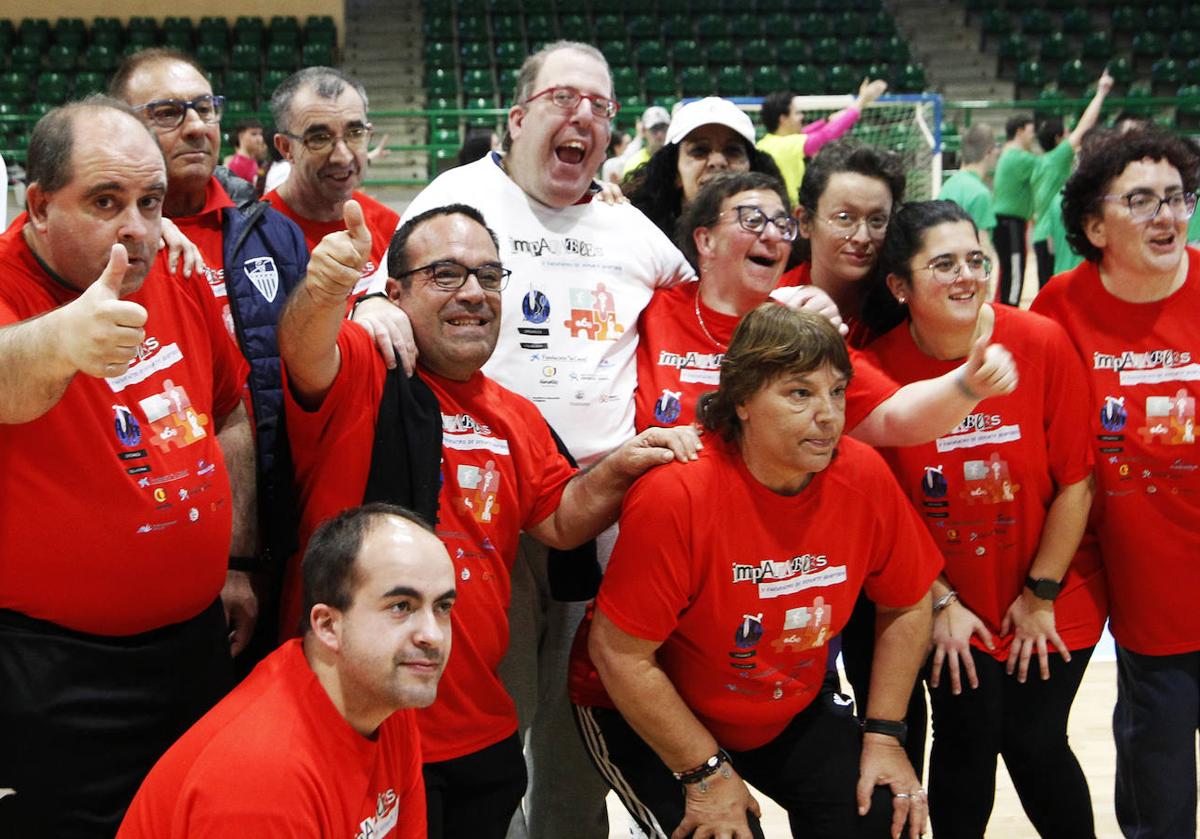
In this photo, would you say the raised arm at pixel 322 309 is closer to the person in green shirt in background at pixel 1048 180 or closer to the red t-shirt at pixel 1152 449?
the red t-shirt at pixel 1152 449

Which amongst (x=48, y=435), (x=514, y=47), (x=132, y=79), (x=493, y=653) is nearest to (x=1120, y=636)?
(x=493, y=653)

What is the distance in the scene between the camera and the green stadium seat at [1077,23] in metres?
16.4

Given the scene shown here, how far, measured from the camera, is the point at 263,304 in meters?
2.84

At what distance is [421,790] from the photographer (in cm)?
237

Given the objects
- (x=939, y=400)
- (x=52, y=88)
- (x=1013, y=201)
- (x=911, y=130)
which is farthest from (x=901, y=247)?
(x=52, y=88)

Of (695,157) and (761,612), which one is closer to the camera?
(761,612)

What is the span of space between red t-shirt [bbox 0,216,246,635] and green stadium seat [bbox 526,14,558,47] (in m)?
14.9

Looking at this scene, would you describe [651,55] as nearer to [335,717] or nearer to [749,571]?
[749,571]

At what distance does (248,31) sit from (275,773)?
1588 cm

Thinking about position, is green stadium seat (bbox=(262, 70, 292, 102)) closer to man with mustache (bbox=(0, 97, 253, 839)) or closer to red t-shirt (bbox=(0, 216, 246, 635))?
red t-shirt (bbox=(0, 216, 246, 635))

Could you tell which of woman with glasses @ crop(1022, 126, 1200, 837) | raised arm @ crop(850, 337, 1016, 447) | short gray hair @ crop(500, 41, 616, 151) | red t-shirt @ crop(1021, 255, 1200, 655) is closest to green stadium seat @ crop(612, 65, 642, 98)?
short gray hair @ crop(500, 41, 616, 151)

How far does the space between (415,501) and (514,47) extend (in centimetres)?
1469

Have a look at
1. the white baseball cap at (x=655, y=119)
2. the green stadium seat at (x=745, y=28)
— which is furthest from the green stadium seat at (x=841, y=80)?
the white baseball cap at (x=655, y=119)

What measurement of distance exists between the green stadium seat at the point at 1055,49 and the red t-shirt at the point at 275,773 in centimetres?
1639
